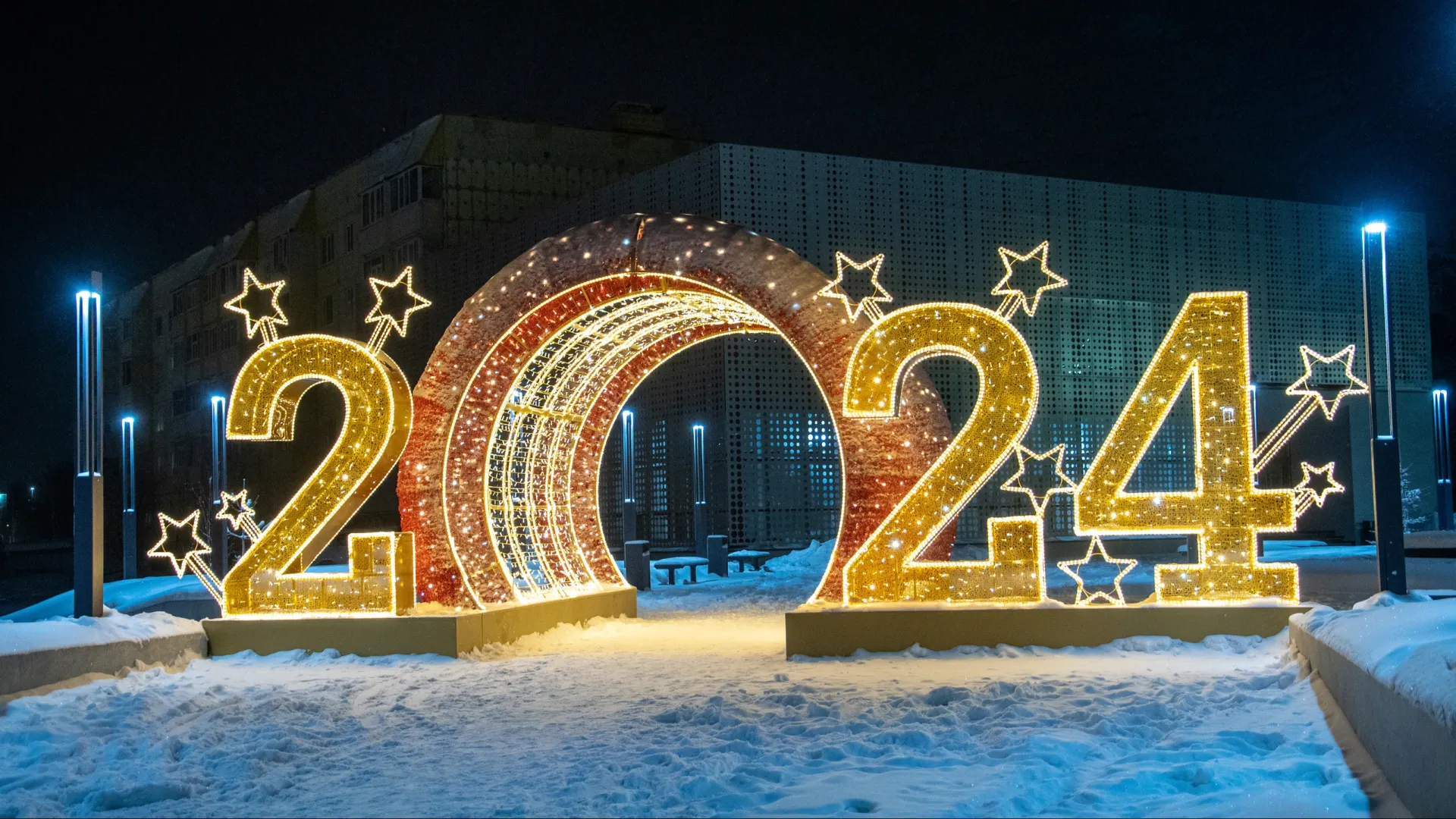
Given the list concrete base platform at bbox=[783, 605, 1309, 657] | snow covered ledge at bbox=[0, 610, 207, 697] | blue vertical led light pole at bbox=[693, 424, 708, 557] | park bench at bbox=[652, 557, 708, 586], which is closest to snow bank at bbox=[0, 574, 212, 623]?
snow covered ledge at bbox=[0, 610, 207, 697]

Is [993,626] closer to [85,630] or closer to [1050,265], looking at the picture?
[85,630]

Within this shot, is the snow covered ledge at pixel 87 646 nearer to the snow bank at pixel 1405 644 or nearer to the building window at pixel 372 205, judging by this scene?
the snow bank at pixel 1405 644

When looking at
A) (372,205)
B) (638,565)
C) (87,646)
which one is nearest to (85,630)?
(87,646)

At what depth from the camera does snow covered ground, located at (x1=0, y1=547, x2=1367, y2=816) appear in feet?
20.0

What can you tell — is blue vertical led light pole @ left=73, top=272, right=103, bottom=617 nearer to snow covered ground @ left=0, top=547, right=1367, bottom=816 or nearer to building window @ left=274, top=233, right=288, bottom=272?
snow covered ground @ left=0, top=547, right=1367, bottom=816

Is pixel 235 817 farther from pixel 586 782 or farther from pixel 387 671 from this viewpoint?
pixel 387 671

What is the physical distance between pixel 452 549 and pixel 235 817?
6604mm

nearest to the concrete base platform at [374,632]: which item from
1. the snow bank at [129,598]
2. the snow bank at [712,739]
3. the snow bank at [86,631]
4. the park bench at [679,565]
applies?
the snow bank at [86,631]

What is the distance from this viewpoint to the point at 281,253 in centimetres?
4394

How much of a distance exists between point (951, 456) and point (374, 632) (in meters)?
5.84

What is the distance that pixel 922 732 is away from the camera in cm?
741

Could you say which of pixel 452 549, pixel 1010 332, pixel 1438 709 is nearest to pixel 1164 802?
pixel 1438 709

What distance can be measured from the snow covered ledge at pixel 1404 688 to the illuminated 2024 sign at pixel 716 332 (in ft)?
10.9

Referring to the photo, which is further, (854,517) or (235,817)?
(854,517)
